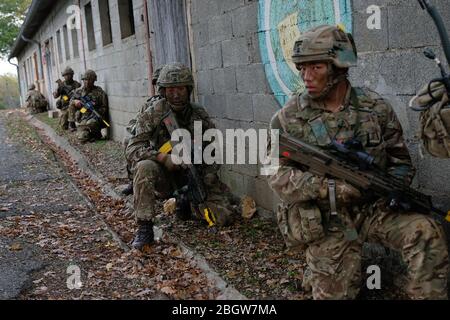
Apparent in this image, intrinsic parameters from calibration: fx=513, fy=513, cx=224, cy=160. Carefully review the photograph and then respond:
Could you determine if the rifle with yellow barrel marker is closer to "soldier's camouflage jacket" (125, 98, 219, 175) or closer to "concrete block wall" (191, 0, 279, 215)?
"concrete block wall" (191, 0, 279, 215)

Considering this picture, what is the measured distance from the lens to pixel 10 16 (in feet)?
125

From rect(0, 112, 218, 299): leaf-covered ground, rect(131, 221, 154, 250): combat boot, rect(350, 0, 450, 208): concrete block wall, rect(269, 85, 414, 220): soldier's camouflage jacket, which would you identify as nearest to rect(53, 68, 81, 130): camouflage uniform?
rect(0, 112, 218, 299): leaf-covered ground

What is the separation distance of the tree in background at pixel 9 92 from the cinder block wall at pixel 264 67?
150ft

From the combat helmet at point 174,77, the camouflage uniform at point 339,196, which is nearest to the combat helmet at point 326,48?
the camouflage uniform at point 339,196

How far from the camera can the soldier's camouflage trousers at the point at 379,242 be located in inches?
110

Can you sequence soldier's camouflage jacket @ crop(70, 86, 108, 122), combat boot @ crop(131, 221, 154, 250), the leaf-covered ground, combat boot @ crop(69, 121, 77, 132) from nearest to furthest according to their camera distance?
the leaf-covered ground → combat boot @ crop(131, 221, 154, 250) → soldier's camouflage jacket @ crop(70, 86, 108, 122) → combat boot @ crop(69, 121, 77, 132)

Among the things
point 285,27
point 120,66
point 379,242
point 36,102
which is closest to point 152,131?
point 285,27

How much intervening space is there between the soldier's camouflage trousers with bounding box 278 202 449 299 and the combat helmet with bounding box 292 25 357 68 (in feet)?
3.00

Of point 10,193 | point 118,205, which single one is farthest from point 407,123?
point 10,193

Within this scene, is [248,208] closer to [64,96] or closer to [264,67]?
[264,67]

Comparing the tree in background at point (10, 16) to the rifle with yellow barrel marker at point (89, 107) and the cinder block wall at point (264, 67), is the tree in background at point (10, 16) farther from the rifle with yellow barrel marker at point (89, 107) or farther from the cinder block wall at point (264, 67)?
the cinder block wall at point (264, 67)

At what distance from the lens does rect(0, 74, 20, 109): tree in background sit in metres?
48.0

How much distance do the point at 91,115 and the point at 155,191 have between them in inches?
288

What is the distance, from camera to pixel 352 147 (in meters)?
3.00
